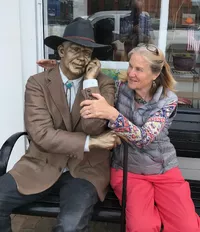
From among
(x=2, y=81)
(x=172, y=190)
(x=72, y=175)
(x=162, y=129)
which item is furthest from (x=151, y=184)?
(x=2, y=81)

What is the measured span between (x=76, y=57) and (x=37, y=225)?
152cm

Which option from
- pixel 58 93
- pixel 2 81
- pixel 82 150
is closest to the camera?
pixel 82 150

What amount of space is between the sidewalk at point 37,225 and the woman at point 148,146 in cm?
72

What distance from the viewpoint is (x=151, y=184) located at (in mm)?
2344

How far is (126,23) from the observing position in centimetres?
355

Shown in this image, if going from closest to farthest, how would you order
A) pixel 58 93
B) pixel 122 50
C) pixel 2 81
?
pixel 58 93 < pixel 2 81 < pixel 122 50

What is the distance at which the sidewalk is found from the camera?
2932 mm

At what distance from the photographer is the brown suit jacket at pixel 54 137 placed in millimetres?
2234

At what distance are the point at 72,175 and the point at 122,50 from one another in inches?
64.6

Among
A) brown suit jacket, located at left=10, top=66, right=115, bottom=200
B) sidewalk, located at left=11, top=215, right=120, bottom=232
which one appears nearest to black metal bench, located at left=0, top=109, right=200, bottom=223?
brown suit jacket, located at left=10, top=66, right=115, bottom=200

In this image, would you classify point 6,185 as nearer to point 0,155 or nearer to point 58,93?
point 0,155

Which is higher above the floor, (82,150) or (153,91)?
(153,91)

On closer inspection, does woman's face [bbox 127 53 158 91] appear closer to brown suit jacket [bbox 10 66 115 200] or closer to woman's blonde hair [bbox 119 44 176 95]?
woman's blonde hair [bbox 119 44 176 95]

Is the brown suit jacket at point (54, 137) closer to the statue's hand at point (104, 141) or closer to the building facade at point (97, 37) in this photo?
the statue's hand at point (104, 141)
